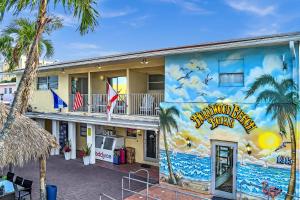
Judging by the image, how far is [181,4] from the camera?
21578 millimetres

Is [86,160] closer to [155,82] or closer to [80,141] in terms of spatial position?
[80,141]

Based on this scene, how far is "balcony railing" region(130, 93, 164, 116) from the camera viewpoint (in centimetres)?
1521

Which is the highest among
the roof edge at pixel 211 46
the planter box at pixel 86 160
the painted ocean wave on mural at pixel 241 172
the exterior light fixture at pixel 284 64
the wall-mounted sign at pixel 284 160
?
the roof edge at pixel 211 46

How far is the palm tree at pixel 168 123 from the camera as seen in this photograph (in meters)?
12.7

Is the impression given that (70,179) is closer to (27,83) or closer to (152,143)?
(152,143)

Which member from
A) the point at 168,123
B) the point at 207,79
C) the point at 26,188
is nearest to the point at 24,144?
the point at 26,188

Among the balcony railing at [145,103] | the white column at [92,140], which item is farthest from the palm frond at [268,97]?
the white column at [92,140]

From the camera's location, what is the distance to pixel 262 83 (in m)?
10.3

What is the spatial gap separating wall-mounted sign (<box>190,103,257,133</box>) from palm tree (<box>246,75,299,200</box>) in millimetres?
857

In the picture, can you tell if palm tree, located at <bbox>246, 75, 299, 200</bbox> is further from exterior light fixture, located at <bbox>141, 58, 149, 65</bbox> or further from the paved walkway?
the paved walkway

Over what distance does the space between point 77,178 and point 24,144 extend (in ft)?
18.4

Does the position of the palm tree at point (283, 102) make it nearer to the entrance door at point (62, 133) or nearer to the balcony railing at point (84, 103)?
the balcony railing at point (84, 103)

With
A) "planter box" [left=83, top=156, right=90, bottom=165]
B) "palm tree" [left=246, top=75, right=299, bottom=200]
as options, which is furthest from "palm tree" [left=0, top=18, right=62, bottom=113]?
"palm tree" [left=246, top=75, right=299, bottom=200]

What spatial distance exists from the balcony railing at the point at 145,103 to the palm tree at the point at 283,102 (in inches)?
247
